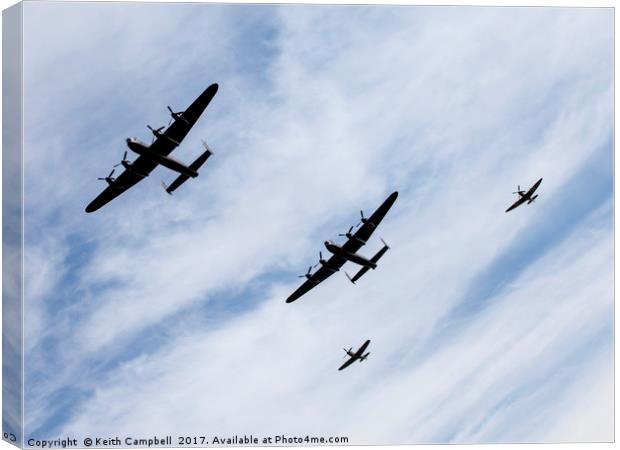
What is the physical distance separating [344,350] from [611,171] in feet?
57.8

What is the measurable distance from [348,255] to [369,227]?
3.44m

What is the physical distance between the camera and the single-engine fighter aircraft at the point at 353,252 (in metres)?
52.2

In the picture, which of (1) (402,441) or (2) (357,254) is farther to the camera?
(2) (357,254)

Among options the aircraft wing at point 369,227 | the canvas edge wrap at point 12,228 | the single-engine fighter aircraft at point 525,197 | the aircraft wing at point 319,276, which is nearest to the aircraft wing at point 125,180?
the canvas edge wrap at point 12,228

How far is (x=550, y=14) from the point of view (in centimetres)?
4853

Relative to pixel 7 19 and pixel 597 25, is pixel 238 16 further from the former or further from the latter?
pixel 597 25

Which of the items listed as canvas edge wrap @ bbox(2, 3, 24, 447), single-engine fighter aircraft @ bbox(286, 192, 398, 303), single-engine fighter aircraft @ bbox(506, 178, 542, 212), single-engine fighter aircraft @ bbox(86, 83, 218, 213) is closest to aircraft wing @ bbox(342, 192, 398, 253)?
single-engine fighter aircraft @ bbox(286, 192, 398, 303)

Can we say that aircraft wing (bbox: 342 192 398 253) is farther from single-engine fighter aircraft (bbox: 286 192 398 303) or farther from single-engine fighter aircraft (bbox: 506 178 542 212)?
single-engine fighter aircraft (bbox: 506 178 542 212)

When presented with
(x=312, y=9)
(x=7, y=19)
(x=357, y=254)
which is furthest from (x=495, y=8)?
(x=7, y=19)

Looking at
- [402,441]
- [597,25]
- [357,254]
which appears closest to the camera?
[402,441]

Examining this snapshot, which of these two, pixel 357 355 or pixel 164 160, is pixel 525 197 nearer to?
pixel 357 355

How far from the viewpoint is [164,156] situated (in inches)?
2055

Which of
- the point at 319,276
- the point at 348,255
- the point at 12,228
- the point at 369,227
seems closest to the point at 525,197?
the point at 369,227

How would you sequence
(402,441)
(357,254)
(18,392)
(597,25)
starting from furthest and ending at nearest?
(357,254) → (597,25) → (402,441) → (18,392)
